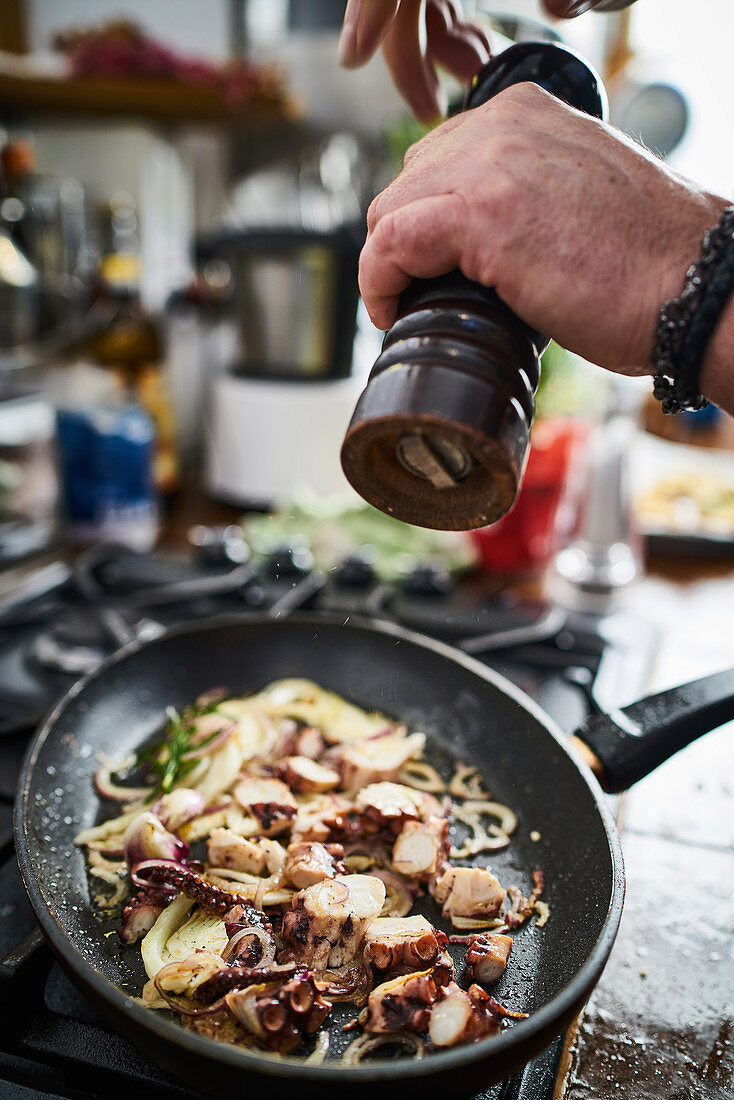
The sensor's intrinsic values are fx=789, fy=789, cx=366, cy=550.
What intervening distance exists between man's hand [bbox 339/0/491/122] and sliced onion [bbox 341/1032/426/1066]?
72 centimetres

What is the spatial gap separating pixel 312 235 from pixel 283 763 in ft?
4.02

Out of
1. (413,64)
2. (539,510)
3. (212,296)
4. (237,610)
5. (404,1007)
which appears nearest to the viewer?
(404,1007)

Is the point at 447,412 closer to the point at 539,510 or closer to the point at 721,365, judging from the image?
the point at 721,365

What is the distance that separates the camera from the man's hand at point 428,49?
27.7 inches

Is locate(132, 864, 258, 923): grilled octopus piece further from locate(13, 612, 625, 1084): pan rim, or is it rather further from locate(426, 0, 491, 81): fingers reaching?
locate(426, 0, 491, 81): fingers reaching

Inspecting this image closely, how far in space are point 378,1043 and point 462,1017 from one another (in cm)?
6

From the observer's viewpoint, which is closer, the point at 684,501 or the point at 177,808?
the point at 177,808

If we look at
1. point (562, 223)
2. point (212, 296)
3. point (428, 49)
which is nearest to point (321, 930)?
point (562, 223)

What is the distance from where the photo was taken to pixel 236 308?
184 cm

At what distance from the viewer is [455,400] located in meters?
0.42

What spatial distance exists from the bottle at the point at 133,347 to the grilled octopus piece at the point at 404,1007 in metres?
1.46

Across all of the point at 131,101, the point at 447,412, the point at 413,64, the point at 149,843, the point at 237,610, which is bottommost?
the point at 237,610

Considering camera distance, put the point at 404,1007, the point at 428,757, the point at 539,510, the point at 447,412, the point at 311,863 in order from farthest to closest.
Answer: the point at 539,510 < the point at 428,757 < the point at 311,863 < the point at 404,1007 < the point at 447,412

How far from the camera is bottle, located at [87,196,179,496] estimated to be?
73.4 inches
